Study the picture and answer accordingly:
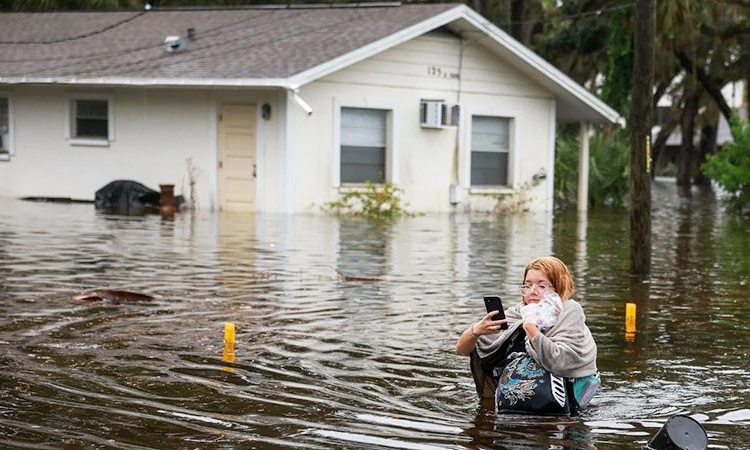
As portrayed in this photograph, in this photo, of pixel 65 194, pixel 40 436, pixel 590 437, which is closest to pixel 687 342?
pixel 590 437

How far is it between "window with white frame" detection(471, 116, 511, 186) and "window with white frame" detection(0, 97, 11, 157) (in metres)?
10.0

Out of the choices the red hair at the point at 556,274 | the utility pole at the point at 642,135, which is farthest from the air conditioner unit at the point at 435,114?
the red hair at the point at 556,274

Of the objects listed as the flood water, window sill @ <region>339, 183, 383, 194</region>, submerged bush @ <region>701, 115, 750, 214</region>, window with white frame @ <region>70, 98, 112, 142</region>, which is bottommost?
the flood water

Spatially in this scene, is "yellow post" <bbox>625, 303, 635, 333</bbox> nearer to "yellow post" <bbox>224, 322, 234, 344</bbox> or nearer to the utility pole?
"yellow post" <bbox>224, 322, 234, 344</bbox>

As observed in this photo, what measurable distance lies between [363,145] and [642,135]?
13.3 metres

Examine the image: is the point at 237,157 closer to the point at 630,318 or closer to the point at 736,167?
the point at 736,167

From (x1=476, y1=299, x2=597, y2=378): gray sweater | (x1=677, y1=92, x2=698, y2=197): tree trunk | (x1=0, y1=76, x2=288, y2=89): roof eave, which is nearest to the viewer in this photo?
(x1=476, y1=299, x2=597, y2=378): gray sweater

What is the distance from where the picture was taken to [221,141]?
1053 inches

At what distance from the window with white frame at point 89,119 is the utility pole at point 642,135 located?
15.7 m

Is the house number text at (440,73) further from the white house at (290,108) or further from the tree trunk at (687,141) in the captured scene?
the tree trunk at (687,141)

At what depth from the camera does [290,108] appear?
2572 centimetres

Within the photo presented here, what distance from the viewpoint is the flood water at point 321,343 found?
7109 mm

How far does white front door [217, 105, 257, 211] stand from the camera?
2638cm

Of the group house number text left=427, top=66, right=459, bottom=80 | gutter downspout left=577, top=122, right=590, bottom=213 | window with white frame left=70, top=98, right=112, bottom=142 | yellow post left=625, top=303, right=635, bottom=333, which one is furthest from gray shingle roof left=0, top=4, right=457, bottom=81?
yellow post left=625, top=303, right=635, bottom=333
